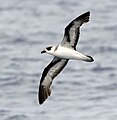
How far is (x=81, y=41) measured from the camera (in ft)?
86.7

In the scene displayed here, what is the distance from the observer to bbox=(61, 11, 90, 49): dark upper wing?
15.1 metres

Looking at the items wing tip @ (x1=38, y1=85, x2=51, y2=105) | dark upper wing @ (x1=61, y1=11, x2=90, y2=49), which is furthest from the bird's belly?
wing tip @ (x1=38, y1=85, x2=51, y2=105)

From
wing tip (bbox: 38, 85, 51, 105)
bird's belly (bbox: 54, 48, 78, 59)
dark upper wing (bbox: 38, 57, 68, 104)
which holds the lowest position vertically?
wing tip (bbox: 38, 85, 51, 105)

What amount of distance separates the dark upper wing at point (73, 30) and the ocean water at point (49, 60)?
396 cm

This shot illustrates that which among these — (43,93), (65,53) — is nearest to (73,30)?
(65,53)

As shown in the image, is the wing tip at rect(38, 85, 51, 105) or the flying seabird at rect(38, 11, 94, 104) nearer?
the flying seabird at rect(38, 11, 94, 104)

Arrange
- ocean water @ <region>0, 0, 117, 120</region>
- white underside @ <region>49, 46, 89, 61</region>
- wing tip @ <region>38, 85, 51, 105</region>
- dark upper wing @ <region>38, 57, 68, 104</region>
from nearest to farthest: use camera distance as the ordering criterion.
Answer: white underside @ <region>49, 46, 89, 61</region>
wing tip @ <region>38, 85, 51, 105</region>
dark upper wing @ <region>38, 57, 68, 104</region>
ocean water @ <region>0, 0, 117, 120</region>

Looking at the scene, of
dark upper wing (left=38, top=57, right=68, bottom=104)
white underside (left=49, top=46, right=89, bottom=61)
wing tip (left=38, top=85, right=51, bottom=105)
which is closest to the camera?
white underside (left=49, top=46, right=89, bottom=61)

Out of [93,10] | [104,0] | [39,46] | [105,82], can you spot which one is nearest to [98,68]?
[105,82]

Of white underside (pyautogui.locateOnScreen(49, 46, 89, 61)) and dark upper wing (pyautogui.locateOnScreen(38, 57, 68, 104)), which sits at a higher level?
white underside (pyautogui.locateOnScreen(49, 46, 89, 61))

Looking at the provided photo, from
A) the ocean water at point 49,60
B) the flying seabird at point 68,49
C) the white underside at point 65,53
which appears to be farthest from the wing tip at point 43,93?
the ocean water at point 49,60

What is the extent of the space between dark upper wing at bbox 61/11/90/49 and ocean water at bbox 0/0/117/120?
3.96 m

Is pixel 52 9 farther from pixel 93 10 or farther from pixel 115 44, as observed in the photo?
pixel 115 44

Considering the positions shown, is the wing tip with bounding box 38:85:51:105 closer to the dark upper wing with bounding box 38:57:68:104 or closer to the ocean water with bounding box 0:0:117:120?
the dark upper wing with bounding box 38:57:68:104
